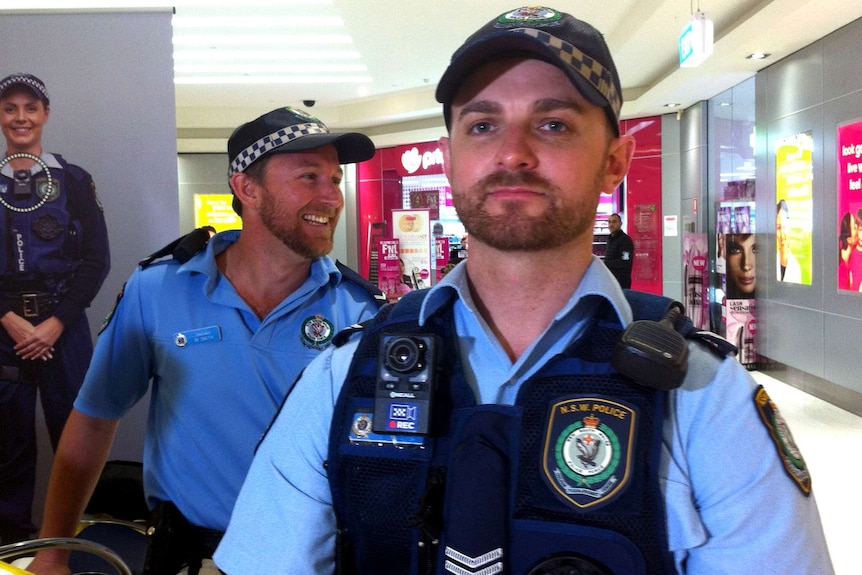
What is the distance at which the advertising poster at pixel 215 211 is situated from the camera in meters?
14.8

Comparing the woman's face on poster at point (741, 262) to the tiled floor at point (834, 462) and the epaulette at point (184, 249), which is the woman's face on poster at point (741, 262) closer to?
the tiled floor at point (834, 462)

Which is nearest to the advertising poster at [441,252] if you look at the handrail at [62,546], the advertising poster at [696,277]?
the advertising poster at [696,277]

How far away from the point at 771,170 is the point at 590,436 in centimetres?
775

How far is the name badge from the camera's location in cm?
179

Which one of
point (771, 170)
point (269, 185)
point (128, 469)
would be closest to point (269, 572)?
point (269, 185)

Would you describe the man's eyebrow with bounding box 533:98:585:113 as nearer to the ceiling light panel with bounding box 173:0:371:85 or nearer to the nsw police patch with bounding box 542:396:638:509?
the nsw police patch with bounding box 542:396:638:509

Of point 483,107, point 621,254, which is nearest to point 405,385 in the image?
point 483,107

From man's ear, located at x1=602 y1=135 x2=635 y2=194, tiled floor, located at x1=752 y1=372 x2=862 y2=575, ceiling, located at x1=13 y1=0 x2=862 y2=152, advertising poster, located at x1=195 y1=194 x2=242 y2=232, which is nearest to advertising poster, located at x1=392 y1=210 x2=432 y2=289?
ceiling, located at x1=13 y1=0 x2=862 y2=152

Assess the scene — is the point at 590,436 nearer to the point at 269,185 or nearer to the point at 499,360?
the point at 499,360

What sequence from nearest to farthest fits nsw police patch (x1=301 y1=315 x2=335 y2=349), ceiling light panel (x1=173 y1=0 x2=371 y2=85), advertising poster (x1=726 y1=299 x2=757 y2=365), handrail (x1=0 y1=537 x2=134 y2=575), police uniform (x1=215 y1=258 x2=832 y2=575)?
police uniform (x1=215 y1=258 x2=832 y2=575) → handrail (x1=0 y1=537 x2=134 y2=575) → nsw police patch (x1=301 y1=315 x2=335 y2=349) → ceiling light panel (x1=173 y1=0 x2=371 y2=85) → advertising poster (x1=726 y1=299 x2=757 y2=365)

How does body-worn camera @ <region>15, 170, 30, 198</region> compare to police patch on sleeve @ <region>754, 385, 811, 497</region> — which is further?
body-worn camera @ <region>15, 170, 30, 198</region>

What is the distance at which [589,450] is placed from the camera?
0.87 metres

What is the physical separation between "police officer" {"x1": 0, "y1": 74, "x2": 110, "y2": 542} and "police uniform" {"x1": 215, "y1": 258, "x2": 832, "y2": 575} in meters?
2.29

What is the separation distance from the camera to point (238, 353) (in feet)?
5.90
